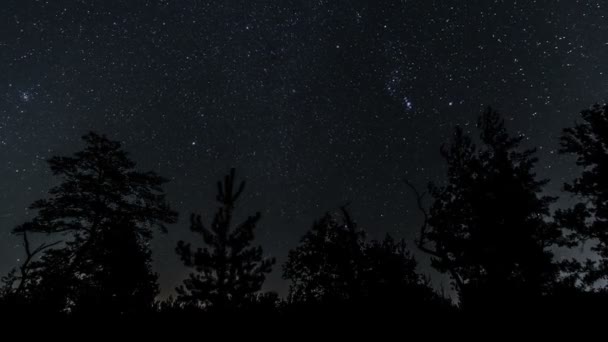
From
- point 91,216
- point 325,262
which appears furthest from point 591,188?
point 91,216

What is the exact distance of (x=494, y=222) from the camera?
1727 cm

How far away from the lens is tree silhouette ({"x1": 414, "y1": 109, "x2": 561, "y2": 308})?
16328mm

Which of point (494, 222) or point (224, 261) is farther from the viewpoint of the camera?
point (494, 222)

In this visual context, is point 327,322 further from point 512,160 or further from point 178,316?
point 512,160

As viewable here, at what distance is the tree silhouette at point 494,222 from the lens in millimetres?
16328

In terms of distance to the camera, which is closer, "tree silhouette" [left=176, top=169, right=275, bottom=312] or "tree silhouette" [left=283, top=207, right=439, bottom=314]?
"tree silhouette" [left=176, top=169, right=275, bottom=312]

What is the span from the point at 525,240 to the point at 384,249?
8700 mm

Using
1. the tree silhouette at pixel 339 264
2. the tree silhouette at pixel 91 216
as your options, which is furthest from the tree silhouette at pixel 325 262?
the tree silhouette at pixel 91 216

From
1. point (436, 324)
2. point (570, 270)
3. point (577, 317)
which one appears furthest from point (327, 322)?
point (570, 270)

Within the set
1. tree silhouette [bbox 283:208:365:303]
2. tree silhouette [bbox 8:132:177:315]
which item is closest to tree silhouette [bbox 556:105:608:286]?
tree silhouette [bbox 283:208:365:303]

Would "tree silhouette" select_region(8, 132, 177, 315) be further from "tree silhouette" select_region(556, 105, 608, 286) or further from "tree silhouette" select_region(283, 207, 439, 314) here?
"tree silhouette" select_region(556, 105, 608, 286)

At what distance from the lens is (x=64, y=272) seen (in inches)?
587

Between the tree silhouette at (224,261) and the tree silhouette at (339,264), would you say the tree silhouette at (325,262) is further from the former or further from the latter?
the tree silhouette at (224,261)

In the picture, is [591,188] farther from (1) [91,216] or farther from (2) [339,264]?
(1) [91,216]
